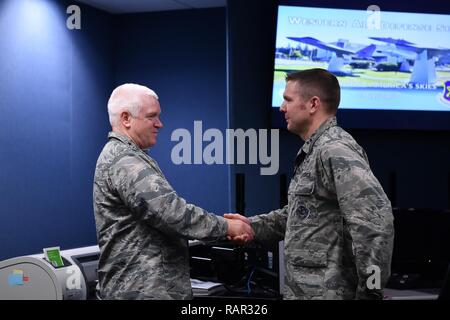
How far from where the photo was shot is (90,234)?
16.8 ft

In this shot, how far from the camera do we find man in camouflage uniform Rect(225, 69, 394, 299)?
1854 mm

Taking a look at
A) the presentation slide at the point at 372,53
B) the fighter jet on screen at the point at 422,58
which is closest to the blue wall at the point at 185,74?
the presentation slide at the point at 372,53

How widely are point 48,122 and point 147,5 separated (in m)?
1.46

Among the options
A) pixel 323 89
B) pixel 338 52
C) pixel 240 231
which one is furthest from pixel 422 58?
pixel 240 231

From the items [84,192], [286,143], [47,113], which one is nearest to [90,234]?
[84,192]

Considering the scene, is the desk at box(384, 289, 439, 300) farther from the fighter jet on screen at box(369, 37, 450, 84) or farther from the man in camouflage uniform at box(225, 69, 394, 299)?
the fighter jet on screen at box(369, 37, 450, 84)

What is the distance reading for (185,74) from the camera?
540cm

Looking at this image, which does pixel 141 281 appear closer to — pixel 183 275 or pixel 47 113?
pixel 183 275

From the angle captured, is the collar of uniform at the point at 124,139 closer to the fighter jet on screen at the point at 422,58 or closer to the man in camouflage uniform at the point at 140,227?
the man in camouflage uniform at the point at 140,227

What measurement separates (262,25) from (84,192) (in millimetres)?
2088

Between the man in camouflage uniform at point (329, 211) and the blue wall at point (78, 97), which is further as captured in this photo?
the blue wall at point (78, 97)

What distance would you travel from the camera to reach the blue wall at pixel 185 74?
5336mm

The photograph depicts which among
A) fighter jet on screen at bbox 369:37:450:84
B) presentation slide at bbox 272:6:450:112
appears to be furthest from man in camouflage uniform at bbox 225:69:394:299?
fighter jet on screen at bbox 369:37:450:84

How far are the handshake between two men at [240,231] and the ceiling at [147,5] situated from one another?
3119 mm
